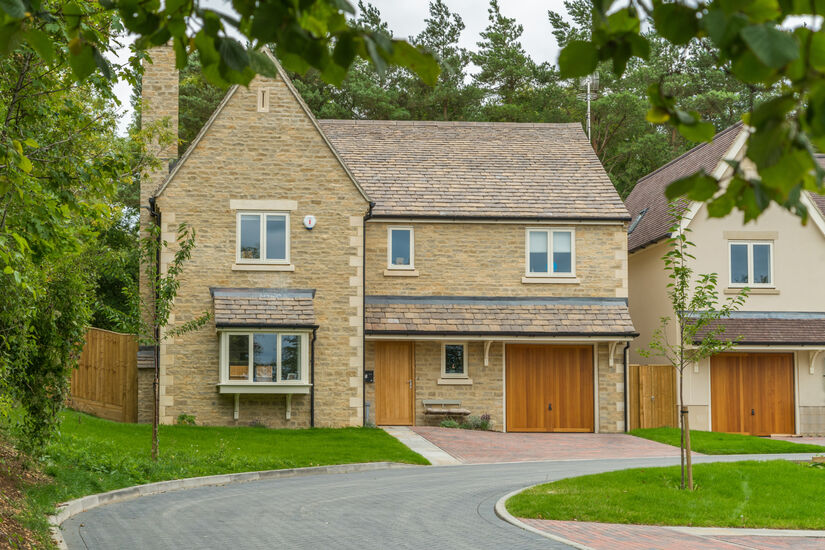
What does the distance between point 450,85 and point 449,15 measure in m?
7.44

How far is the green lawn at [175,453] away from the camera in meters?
14.8

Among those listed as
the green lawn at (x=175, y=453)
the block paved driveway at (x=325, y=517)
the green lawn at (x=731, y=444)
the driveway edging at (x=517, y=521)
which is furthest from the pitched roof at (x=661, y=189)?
the driveway edging at (x=517, y=521)

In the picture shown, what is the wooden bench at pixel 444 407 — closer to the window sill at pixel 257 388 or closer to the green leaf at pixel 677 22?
the window sill at pixel 257 388

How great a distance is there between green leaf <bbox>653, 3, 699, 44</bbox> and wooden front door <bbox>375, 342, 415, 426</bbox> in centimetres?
2420

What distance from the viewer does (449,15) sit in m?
53.5

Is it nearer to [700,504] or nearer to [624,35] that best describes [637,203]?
[700,504]

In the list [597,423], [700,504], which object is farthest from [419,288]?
[700,504]

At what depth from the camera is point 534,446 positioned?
2395 cm

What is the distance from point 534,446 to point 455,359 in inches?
172

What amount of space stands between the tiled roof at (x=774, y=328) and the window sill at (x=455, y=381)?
21.3ft

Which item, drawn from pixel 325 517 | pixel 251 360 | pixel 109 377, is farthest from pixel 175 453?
pixel 109 377

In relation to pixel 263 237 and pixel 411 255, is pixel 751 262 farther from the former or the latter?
pixel 263 237

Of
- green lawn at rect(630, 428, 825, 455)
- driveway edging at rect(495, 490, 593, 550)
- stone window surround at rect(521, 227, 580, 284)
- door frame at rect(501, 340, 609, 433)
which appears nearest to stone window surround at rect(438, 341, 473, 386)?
door frame at rect(501, 340, 609, 433)

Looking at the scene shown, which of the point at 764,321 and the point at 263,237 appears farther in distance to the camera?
the point at 764,321
